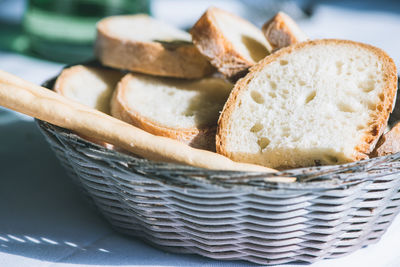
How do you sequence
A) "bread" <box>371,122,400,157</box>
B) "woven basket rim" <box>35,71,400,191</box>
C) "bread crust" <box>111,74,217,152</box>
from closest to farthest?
"woven basket rim" <box>35,71,400,191</box>, "bread" <box>371,122,400,157</box>, "bread crust" <box>111,74,217,152</box>

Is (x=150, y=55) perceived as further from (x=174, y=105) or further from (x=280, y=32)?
(x=280, y=32)

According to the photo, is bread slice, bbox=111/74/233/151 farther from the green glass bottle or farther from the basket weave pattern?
the green glass bottle

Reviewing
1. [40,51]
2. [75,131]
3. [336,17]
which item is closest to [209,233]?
[75,131]

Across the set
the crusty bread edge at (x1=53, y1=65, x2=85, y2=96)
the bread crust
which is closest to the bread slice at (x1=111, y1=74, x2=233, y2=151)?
the bread crust

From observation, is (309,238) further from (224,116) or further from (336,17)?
(336,17)

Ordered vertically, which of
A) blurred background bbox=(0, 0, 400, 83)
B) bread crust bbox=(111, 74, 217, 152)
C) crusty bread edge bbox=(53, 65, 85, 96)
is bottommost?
bread crust bbox=(111, 74, 217, 152)

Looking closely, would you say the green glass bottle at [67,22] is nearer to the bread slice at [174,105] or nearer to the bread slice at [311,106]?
the bread slice at [174,105]
